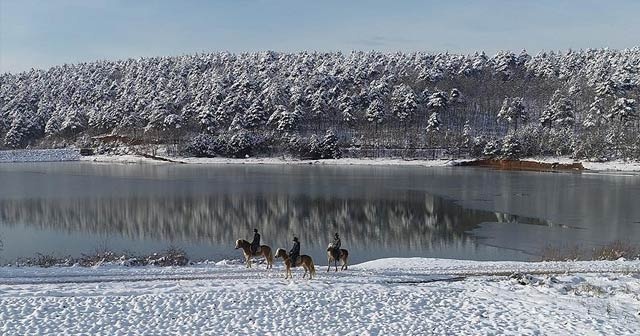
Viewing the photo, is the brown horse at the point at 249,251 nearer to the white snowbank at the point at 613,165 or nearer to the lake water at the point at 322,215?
the lake water at the point at 322,215

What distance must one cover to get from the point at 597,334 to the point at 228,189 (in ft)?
126

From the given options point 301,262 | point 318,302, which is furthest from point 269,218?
point 318,302

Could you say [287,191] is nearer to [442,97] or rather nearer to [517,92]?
[442,97]

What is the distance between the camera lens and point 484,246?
25906 mm

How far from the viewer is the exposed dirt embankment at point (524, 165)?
235ft

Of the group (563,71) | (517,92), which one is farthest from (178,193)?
(563,71)

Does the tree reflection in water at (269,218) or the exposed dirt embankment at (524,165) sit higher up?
the exposed dirt embankment at (524,165)

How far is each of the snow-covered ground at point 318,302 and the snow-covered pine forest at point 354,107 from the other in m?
64.1

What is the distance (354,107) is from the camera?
103 metres

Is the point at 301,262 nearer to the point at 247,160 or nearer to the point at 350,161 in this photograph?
the point at 350,161

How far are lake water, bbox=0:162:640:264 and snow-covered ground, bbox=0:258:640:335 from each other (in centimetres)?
672

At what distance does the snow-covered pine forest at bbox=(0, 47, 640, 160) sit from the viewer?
8719cm

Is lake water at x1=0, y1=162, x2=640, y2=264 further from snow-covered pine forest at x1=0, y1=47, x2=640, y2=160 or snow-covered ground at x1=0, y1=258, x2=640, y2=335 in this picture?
snow-covered pine forest at x1=0, y1=47, x2=640, y2=160

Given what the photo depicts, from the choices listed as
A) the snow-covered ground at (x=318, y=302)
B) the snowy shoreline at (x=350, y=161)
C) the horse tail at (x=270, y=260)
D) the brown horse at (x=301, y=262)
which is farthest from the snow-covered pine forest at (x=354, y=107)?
the brown horse at (x=301, y=262)
